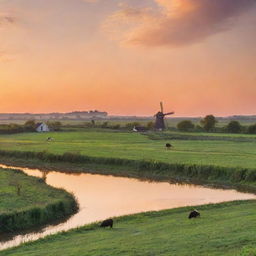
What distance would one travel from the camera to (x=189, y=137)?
85.3 metres

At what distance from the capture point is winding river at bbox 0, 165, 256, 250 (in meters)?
25.9

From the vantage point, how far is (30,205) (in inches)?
1065

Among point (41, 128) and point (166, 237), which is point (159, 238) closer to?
point (166, 237)

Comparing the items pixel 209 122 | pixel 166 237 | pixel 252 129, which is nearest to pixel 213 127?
pixel 209 122

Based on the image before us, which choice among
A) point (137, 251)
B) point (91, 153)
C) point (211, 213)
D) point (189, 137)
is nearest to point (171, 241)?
point (137, 251)

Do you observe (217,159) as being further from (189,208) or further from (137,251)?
(137,251)

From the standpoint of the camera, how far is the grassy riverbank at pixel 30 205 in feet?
80.2

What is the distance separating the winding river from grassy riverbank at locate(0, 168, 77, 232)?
0.89 metres

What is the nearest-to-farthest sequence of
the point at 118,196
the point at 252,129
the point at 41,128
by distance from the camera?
the point at 118,196, the point at 252,129, the point at 41,128

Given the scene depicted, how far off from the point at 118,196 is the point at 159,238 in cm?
1760

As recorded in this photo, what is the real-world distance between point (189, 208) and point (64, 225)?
7.71m

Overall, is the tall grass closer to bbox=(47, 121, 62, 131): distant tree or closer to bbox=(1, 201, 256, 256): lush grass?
bbox=(1, 201, 256, 256): lush grass

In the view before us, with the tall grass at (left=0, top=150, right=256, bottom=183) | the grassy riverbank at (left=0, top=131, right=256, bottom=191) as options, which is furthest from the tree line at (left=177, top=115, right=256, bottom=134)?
the tall grass at (left=0, top=150, right=256, bottom=183)

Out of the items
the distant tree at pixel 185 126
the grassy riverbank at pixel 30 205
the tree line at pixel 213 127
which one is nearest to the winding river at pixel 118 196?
the grassy riverbank at pixel 30 205
